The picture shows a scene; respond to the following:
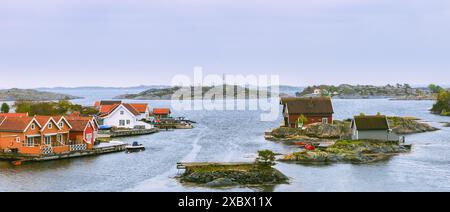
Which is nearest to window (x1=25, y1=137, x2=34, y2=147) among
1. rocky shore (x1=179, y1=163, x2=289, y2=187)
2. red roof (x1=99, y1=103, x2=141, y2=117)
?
rocky shore (x1=179, y1=163, x2=289, y2=187)

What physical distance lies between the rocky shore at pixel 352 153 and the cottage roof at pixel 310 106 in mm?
13274

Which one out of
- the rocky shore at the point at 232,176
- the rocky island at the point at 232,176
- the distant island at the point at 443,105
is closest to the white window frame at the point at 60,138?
the rocky island at the point at 232,176

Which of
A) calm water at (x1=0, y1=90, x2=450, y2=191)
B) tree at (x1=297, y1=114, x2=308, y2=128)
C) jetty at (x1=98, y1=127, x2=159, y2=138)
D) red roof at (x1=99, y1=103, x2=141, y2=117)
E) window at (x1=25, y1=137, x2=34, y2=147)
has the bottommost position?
calm water at (x1=0, y1=90, x2=450, y2=191)

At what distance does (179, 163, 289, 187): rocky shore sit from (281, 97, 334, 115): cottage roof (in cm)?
2829

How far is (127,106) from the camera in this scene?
225 ft

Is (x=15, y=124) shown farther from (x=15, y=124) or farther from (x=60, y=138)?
(x=60, y=138)

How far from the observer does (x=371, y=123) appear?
4956cm

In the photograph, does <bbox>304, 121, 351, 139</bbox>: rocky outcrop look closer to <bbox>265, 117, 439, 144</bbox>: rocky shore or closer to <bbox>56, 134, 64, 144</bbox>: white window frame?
<bbox>265, 117, 439, 144</bbox>: rocky shore

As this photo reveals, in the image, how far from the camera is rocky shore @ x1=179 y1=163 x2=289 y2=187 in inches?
1228

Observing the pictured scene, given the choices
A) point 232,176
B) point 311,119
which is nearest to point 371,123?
point 311,119

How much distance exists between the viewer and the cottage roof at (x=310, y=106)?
6062 centimetres

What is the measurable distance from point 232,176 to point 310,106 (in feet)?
101

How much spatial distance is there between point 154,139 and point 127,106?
40.3 feet
